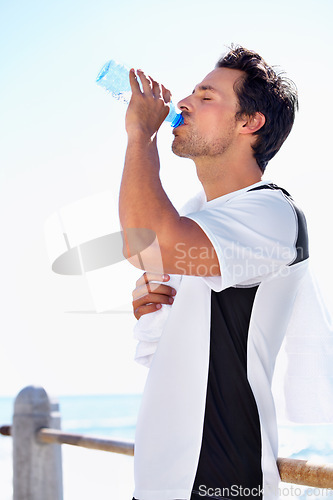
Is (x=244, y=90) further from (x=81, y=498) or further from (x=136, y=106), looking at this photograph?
(x=81, y=498)

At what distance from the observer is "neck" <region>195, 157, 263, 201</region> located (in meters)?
1.55

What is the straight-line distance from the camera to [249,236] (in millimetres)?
1198

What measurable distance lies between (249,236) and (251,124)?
1.74 feet

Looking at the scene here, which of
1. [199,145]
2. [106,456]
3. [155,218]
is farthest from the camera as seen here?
[106,456]

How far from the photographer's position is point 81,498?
33.8 ft

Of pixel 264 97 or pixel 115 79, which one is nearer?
pixel 264 97

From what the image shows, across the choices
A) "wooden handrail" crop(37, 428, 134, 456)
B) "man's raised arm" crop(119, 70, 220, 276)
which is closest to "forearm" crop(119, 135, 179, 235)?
"man's raised arm" crop(119, 70, 220, 276)

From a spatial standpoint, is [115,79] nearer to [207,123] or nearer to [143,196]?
[207,123]

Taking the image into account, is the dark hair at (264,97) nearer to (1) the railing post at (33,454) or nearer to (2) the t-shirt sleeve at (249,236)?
(2) the t-shirt sleeve at (249,236)

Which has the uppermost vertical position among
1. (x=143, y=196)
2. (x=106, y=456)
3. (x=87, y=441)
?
(x=143, y=196)

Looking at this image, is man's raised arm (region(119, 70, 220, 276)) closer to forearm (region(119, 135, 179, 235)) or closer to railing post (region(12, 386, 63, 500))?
forearm (region(119, 135, 179, 235))

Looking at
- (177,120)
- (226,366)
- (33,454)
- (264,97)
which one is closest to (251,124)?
(264,97)

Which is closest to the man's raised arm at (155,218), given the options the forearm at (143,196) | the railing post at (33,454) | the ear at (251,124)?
the forearm at (143,196)

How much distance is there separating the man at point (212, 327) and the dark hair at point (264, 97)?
0.31 m
